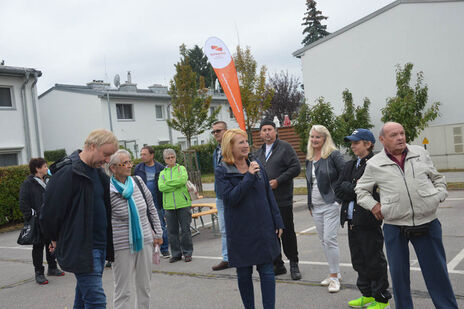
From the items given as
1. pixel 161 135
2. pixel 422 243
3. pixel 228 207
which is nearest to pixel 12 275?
pixel 228 207

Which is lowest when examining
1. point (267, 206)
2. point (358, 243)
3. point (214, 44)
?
point (358, 243)

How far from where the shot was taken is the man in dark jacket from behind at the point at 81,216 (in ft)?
10.7

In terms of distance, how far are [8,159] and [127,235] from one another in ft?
62.0

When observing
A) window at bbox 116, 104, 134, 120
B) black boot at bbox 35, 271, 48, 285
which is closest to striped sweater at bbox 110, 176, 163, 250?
black boot at bbox 35, 271, 48, 285

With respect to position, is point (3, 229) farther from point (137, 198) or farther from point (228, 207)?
point (228, 207)

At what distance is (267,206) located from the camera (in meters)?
3.86

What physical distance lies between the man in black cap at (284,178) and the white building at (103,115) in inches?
989

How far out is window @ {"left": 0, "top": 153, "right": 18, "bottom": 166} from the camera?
775 inches

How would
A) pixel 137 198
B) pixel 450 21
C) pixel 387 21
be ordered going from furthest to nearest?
1. pixel 387 21
2. pixel 450 21
3. pixel 137 198

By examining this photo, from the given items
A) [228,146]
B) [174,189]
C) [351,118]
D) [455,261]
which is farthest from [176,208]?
[351,118]

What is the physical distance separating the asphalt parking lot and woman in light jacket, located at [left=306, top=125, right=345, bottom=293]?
1.05 ft

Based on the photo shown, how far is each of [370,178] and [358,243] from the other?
0.92 metres

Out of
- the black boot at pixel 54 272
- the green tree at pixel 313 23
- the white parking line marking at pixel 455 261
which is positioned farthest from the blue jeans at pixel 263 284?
the green tree at pixel 313 23

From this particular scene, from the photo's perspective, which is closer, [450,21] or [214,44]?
[214,44]
